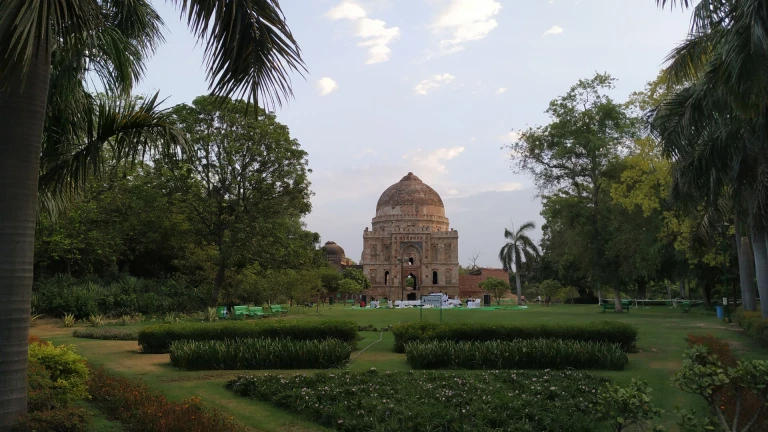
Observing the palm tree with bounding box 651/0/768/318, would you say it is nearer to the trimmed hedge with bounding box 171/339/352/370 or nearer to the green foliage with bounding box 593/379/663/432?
the green foliage with bounding box 593/379/663/432

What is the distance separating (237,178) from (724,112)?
1673 cm

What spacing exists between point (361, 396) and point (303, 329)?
477 cm

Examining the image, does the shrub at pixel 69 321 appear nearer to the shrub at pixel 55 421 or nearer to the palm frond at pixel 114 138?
the palm frond at pixel 114 138

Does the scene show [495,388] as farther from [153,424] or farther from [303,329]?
[303,329]

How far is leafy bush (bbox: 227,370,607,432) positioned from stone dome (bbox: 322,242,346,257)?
199 feet

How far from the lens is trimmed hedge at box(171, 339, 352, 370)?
995 centimetres

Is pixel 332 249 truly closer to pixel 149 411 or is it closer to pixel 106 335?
pixel 106 335

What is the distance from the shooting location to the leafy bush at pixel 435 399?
614 centimetres

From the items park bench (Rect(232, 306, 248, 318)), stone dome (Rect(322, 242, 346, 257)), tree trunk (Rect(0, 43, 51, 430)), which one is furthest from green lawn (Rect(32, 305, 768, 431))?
stone dome (Rect(322, 242, 346, 257))

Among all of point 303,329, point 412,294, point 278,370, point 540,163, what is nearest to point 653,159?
point 540,163

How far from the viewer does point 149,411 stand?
576 centimetres

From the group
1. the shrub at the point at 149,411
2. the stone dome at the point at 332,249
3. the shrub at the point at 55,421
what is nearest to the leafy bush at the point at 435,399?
the shrub at the point at 149,411

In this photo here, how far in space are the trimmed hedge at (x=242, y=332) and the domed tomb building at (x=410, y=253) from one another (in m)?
44.3

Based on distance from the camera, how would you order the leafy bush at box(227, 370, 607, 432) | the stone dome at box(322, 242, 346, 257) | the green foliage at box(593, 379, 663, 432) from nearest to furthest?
the green foliage at box(593, 379, 663, 432) → the leafy bush at box(227, 370, 607, 432) → the stone dome at box(322, 242, 346, 257)
